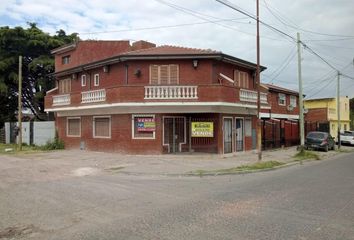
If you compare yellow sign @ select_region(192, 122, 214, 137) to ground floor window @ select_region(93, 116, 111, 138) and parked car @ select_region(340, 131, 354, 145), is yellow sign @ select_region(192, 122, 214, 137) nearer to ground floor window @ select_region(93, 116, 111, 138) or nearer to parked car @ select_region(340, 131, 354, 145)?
ground floor window @ select_region(93, 116, 111, 138)

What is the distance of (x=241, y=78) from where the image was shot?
27688mm

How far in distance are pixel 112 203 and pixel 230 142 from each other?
16.0 metres

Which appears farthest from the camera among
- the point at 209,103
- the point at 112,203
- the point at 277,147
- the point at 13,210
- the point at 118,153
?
the point at 277,147

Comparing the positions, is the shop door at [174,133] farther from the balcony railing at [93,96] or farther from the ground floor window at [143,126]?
the balcony railing at [93,96]

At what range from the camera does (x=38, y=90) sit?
41.0m

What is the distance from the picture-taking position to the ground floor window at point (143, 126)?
22.6m

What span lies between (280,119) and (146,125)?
58.5ft

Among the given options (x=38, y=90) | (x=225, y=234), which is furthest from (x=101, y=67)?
(x=225, y=234)

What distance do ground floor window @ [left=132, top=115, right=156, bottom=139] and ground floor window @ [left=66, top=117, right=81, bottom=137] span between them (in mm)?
6331

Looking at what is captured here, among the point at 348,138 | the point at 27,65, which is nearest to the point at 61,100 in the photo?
the point at 27,65

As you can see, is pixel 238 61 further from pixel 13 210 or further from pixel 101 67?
pixel 13 210

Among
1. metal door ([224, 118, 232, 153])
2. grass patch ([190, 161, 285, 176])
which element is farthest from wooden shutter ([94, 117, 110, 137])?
grass patch ([190, 161, 285, 176])

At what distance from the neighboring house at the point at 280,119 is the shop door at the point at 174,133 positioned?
8.70 m

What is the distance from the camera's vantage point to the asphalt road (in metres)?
6.84
